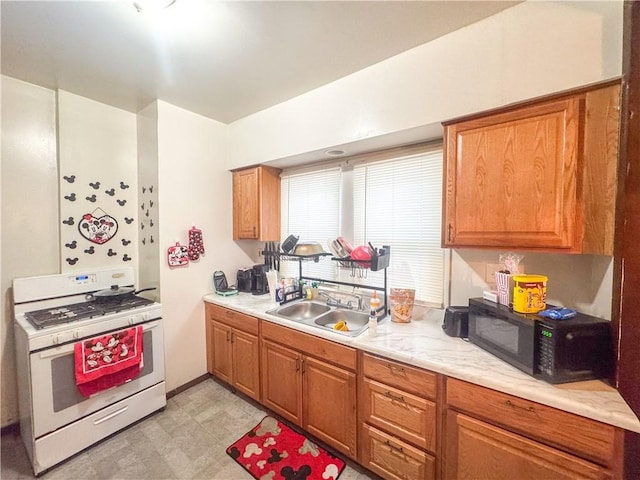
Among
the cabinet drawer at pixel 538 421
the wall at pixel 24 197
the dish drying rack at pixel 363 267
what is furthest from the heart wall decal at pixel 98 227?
the cabinet drawer at pixel 538 421

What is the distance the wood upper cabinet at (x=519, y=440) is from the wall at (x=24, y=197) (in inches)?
117

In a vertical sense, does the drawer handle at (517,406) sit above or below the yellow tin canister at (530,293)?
below

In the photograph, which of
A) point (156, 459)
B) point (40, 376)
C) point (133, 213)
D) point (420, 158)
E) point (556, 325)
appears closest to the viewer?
point (556, 325)

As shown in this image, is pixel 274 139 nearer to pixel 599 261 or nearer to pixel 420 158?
pixel 420 158

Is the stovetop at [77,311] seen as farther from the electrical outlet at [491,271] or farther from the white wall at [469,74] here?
the electrical outlet at [491,271]

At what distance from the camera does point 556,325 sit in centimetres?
105

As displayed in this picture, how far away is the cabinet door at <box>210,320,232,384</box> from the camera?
233 cm

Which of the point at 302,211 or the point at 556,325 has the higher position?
the point at 302,211

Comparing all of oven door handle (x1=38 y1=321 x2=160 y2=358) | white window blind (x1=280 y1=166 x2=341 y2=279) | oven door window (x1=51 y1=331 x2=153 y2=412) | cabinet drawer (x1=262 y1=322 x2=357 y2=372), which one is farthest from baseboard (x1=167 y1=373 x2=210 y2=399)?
white window blind (x1=280 y1=166 x2=341 y2=279)

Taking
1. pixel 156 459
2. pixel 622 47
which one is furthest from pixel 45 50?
pixel 622 47

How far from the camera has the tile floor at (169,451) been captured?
1.58m

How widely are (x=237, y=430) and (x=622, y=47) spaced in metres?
3.04

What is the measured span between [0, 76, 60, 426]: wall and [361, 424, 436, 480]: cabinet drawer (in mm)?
2588

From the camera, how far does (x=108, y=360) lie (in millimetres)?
1759
